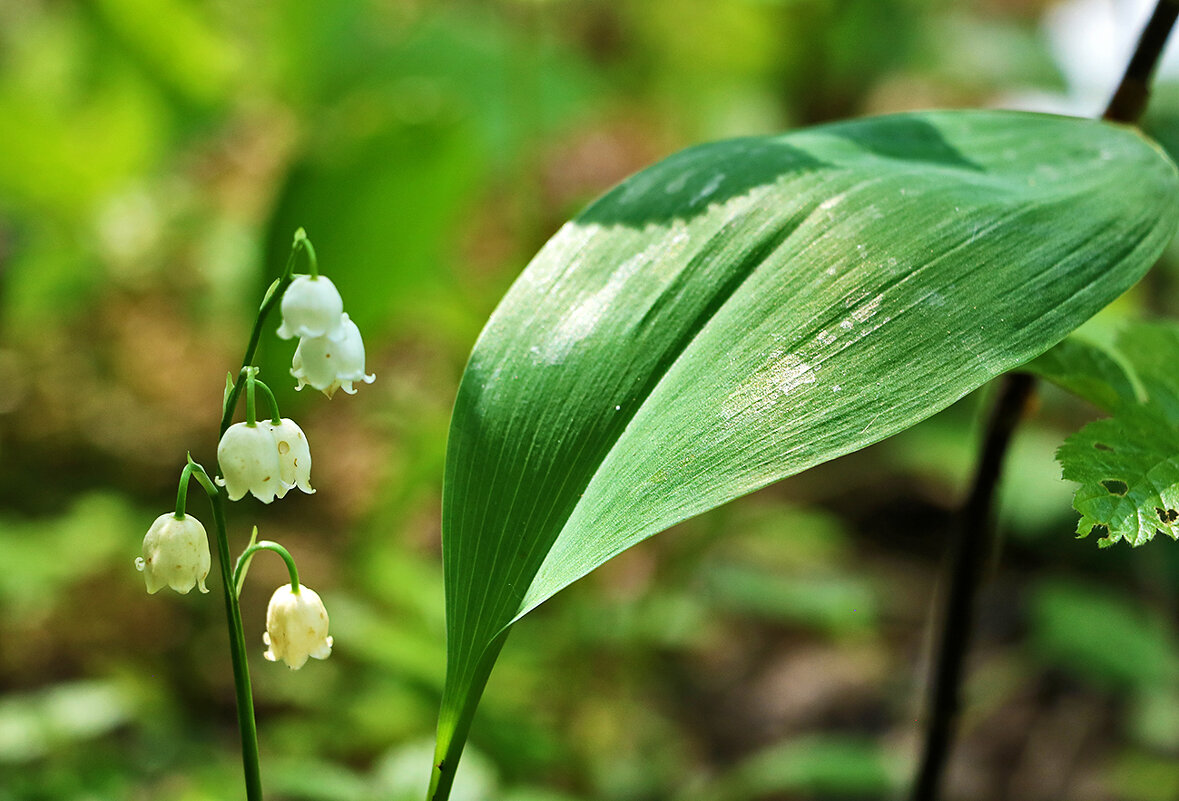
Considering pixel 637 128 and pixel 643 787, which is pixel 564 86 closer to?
pixel 637 128

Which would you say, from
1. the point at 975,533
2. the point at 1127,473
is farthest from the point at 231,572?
the point at 975,533

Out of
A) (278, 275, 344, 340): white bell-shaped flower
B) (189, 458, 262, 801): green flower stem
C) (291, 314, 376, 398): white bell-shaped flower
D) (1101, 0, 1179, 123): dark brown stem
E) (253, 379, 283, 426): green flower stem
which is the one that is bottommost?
(189, 458, 262, 801): green flower stem

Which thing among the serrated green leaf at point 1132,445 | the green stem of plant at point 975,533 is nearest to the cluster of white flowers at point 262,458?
the serrated green leaf at point 1132,445

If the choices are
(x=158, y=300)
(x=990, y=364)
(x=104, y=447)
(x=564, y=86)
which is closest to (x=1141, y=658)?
(x=990, y=364)

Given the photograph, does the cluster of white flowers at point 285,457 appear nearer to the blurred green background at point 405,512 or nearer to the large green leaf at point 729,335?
the large green leaf at point 729,335

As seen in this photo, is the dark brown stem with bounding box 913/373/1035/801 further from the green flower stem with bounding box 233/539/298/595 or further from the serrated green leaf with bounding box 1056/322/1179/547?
the green flower stem with bounding box 233/539/298/595

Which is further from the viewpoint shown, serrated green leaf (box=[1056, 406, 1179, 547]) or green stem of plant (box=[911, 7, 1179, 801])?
green stem of plant (box=[911, 7, 1179, 801])

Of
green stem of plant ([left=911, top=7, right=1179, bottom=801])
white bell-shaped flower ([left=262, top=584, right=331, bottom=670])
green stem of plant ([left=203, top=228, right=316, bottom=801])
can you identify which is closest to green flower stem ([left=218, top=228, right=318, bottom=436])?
green stem of plant ([left=203, top=228, right=316, bottom=801])
